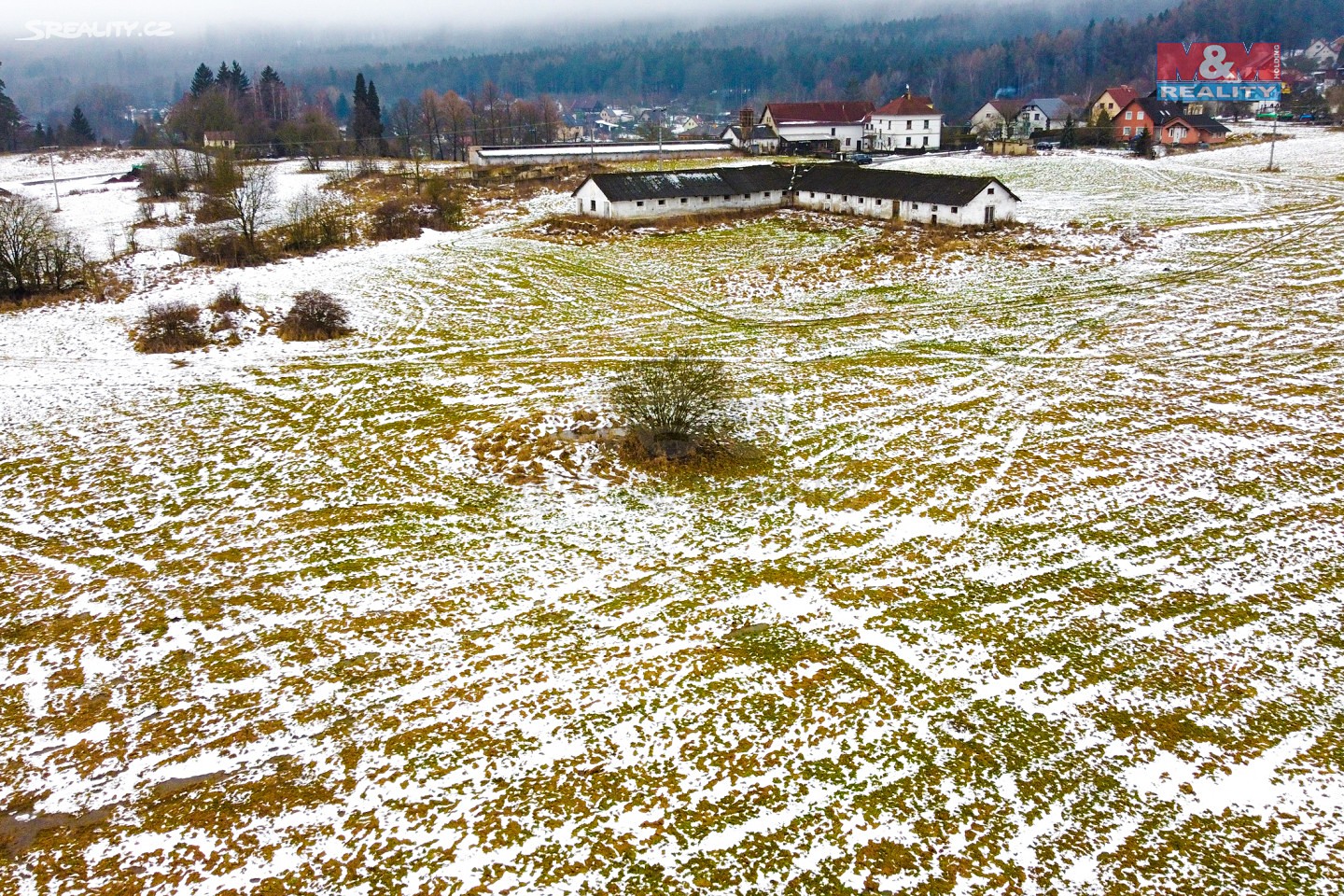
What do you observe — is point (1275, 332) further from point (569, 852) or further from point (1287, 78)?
point (1287, 78)

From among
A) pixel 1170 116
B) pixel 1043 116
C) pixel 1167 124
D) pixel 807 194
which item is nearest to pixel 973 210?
pixel 807 194

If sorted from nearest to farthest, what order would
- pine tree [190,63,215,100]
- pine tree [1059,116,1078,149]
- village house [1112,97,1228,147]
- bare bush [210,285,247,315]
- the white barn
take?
bare bush [210,285,247,315] < the white barn < village house [1112,97,1228,147] < pine tree [1059,116,1078,149] < pine tree [190,63,215,100]

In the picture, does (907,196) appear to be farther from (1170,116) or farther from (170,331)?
(1170,116)

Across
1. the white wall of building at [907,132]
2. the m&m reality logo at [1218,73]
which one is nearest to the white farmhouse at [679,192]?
the white wall of building at [907,132]

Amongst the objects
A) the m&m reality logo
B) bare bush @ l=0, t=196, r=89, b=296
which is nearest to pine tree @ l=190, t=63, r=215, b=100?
bare bush @ l=0, t=196, r=89, b=296

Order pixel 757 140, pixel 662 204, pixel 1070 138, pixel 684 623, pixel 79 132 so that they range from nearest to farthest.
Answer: pixel 684 623 → pixel 662 204 → pixel 1070 138 → pixel 757 140 → pixel 79 132

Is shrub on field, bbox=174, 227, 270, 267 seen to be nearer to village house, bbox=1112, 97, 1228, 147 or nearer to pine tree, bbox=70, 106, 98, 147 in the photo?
village house, bbox=1112, 97, 1228, 147

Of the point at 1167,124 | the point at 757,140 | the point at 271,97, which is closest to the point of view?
the point at 1167,124
